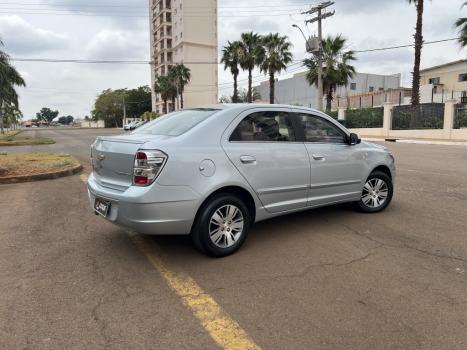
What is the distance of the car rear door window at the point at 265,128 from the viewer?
438 cm

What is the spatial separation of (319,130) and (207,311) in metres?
3.01

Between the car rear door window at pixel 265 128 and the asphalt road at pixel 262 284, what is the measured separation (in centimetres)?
125

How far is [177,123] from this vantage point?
15.0 ft

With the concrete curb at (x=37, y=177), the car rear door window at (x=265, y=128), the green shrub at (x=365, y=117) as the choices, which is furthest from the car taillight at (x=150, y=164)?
the green shrub at (x=365, y=117)

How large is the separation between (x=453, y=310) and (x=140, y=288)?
2.63m

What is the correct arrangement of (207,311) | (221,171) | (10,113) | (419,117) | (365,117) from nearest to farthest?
(207,311), (221,171), (419,117), (365,117), (10,113)

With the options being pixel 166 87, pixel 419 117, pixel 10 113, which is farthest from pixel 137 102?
pixel 419 117

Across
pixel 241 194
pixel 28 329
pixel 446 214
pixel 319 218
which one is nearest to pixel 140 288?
pixel 28 329

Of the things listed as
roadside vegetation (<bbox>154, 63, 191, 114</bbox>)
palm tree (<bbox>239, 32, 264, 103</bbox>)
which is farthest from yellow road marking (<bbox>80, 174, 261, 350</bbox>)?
roadside vegetation (<bbox>154, 63, 191, 114</bbox>)

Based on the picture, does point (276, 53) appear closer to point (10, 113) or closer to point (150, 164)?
point (10, 113)

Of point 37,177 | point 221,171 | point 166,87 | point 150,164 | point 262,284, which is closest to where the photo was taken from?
point 262,284

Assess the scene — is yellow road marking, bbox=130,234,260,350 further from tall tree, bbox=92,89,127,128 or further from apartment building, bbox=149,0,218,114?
tall tree, bbox=92,89,127,128

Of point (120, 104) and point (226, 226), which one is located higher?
point (120, 104)

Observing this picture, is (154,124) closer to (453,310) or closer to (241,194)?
(241,194)
